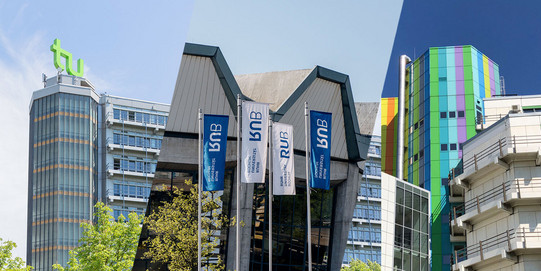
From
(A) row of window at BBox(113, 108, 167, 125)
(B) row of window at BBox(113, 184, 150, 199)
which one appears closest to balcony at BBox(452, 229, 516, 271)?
(B) row of window at BBox(113, 184, 150, 199)

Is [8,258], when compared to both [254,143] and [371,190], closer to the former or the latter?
[254,143]

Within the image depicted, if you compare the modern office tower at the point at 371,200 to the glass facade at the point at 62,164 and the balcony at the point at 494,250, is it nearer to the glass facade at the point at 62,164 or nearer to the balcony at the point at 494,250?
the balcony at the point at 494,250

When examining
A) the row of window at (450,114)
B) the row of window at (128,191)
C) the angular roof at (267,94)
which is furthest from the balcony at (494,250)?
the row of window at (450,114)

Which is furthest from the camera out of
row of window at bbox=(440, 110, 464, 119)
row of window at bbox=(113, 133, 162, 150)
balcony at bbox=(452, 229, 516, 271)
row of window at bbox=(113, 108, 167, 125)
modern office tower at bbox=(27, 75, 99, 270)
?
row of window at bbox=(440, 110, 464, 119)

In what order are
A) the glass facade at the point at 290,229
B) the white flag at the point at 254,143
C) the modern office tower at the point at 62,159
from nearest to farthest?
the white flag at the point at 254,143
the glass facade at the point at 290,229
the modern office tower at the point at 62,159

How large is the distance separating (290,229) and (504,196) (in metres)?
14.1

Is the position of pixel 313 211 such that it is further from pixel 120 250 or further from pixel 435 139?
pixel 435 139

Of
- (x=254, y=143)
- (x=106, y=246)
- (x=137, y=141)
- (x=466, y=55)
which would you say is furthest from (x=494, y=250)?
(x=137, y=141)

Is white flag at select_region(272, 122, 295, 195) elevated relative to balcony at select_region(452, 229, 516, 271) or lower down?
elevated

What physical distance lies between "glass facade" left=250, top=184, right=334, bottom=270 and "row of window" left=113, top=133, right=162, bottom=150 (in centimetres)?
1512

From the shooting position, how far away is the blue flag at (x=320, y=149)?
24.6 metres

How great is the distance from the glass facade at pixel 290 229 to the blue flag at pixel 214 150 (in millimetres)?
4123

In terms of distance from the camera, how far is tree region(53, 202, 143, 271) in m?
31.1

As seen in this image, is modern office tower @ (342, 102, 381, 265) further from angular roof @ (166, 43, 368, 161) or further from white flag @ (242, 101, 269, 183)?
white flag @ (242, 101, 269, 183)
